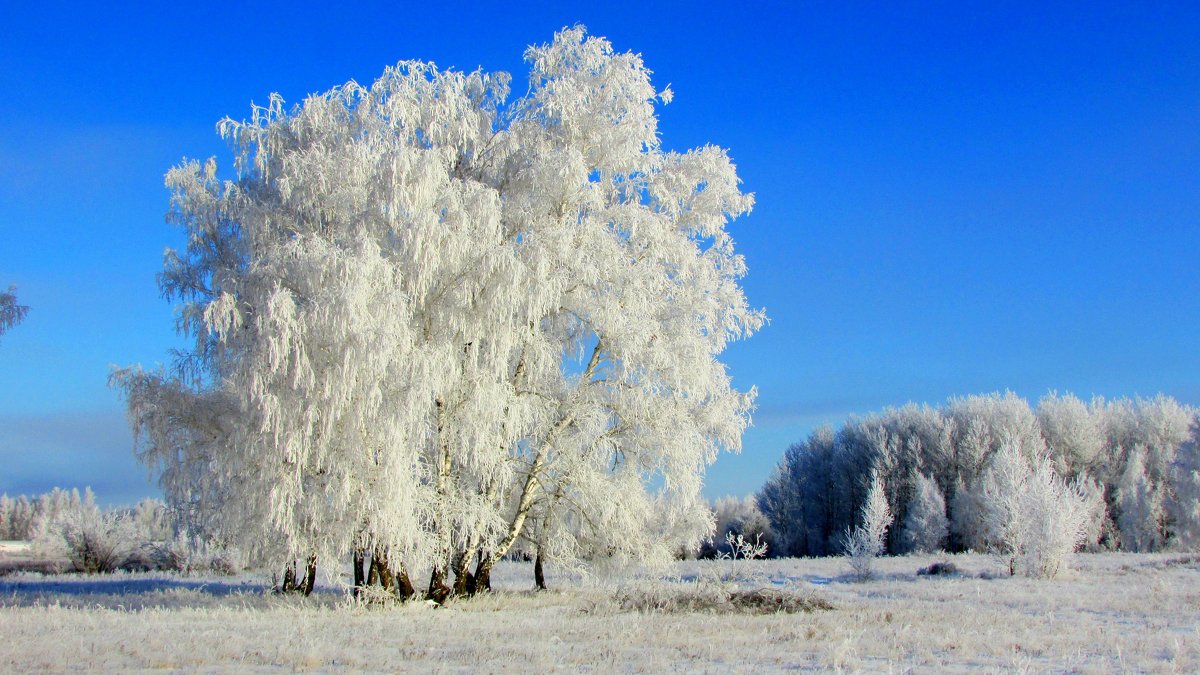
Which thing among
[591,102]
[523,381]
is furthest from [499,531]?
[591,102]

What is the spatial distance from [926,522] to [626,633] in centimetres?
4871

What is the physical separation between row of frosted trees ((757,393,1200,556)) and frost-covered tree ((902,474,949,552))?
Answer: 8 cm

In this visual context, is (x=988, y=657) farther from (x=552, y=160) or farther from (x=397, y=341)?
(x=552, y=160)

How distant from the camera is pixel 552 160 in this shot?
18000 mm

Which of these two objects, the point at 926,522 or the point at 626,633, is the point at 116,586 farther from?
the point at 926,522

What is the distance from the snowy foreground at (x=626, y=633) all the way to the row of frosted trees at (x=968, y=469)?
119ft

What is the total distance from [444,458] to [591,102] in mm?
8315

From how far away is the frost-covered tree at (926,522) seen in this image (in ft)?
184

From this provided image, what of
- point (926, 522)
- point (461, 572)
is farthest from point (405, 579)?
point (926, 522)

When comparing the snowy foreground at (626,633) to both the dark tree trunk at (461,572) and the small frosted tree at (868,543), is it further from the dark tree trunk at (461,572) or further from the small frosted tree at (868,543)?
the small frosted tree at (868,543)

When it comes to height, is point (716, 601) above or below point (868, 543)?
below

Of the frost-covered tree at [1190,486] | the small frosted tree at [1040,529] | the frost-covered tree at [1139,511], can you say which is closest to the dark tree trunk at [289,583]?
the small frosted tree at [1040,529]

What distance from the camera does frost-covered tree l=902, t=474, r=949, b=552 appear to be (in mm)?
55969

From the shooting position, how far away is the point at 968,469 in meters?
62.2
